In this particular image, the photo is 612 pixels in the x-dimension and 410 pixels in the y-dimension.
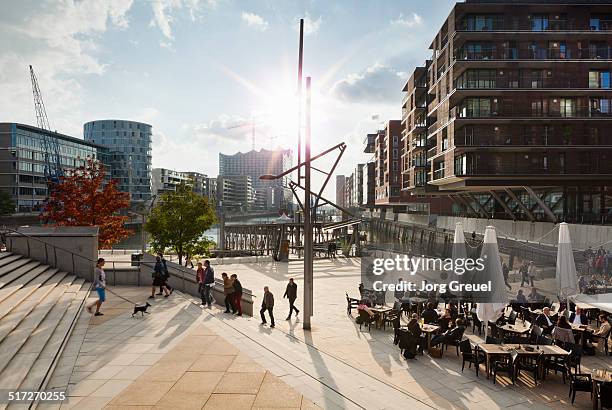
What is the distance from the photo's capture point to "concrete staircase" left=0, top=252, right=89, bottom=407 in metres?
8.58

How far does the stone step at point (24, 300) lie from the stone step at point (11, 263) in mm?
978

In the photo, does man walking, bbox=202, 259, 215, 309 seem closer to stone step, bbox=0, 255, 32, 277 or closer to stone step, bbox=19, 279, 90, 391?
stone step, bbox=19, 279, 90, 391

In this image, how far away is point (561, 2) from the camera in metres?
37.2

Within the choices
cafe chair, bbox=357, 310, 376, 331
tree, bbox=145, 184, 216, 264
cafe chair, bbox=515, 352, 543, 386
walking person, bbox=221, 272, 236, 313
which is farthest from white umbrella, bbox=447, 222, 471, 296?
tree, bbox=145, 184, 216, 264

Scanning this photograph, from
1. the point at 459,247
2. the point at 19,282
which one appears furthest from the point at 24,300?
the point at 459,247

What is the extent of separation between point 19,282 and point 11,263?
3060 mm

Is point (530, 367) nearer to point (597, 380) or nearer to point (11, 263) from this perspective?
point (597, 380)

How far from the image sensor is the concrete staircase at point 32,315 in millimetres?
8578

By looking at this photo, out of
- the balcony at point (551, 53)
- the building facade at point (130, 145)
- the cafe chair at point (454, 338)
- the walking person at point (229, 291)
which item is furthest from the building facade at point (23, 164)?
the cafe chair at point (454, 338)

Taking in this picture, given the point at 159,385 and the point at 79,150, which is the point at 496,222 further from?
the point at 79,150

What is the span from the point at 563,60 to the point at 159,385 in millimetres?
42152

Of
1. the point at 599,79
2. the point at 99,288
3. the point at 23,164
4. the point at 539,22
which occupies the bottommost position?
the point at 99,288

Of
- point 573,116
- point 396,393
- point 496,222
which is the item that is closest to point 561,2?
point 573,116

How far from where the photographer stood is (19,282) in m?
15.1
